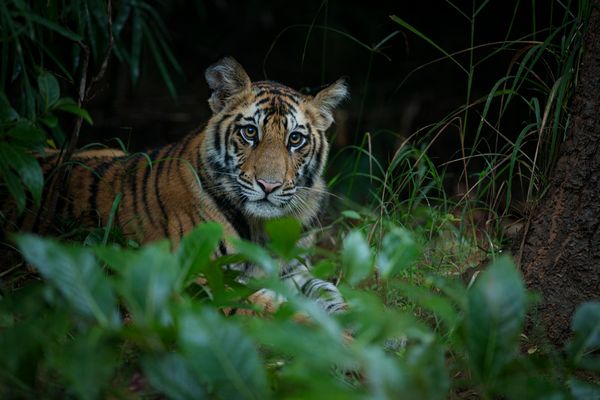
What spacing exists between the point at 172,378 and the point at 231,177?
1883 millimetres

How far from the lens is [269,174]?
3328mm

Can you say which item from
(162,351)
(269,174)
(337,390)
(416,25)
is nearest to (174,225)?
(269,174)

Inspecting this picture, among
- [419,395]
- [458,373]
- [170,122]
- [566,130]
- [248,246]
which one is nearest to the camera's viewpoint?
[419,395]

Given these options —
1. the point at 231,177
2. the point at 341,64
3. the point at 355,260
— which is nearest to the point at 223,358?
the point at 355,260

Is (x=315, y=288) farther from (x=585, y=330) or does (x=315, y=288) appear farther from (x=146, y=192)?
(x=585, y=330)

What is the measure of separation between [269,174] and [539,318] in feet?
4.19

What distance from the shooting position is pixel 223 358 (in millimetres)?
1534

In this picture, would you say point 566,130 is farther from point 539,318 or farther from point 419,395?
point 419,395

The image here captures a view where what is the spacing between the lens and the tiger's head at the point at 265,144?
132 inches

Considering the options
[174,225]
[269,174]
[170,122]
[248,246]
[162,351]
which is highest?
[248,246]

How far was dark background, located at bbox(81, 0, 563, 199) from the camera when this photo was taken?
705cm

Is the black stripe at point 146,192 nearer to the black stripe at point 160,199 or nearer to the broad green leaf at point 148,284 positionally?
the black stripe at point 160,199

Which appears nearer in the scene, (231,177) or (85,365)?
(85,365)

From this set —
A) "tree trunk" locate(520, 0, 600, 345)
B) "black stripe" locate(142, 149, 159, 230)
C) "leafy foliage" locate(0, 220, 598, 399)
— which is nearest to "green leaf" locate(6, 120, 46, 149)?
"leafy foliage" locate(0, 220, 598, 399)
